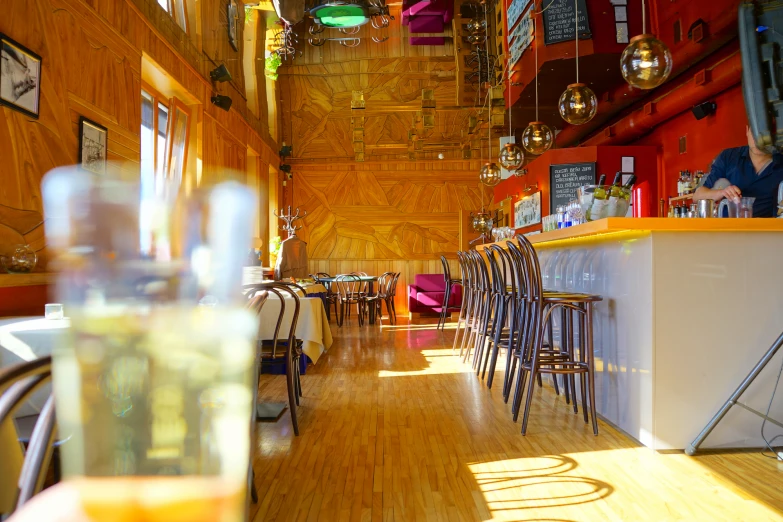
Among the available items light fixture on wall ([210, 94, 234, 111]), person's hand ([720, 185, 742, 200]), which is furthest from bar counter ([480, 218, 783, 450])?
light fixture on wall ([210, 94, 234, 111])

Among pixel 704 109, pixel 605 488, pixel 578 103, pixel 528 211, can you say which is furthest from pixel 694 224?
pixel 528 211

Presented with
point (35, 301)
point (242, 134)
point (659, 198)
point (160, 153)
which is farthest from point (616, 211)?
point (242, 134)

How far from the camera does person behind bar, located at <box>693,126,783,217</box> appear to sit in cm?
352

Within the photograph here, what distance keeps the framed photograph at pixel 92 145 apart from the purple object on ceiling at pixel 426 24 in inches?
364

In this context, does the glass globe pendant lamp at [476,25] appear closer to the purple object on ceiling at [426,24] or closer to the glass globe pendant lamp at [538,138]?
the glass globe pendant lamp at [538,138]

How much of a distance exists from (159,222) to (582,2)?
26.1 ft

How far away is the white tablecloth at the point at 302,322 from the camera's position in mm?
3787

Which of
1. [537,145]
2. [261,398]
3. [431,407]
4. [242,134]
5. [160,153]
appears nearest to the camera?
[431,407]

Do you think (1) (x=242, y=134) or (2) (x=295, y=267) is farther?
(1) (x=242, y=134)

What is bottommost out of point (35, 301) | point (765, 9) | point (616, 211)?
point (35, 301)

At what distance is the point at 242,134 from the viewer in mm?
8922

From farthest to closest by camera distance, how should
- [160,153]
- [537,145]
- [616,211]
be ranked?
[160,153] → [537,145] → [616,211]

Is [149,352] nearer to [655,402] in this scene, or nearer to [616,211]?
[655,402]

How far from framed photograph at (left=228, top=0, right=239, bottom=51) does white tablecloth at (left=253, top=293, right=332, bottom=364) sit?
18.8 ft
